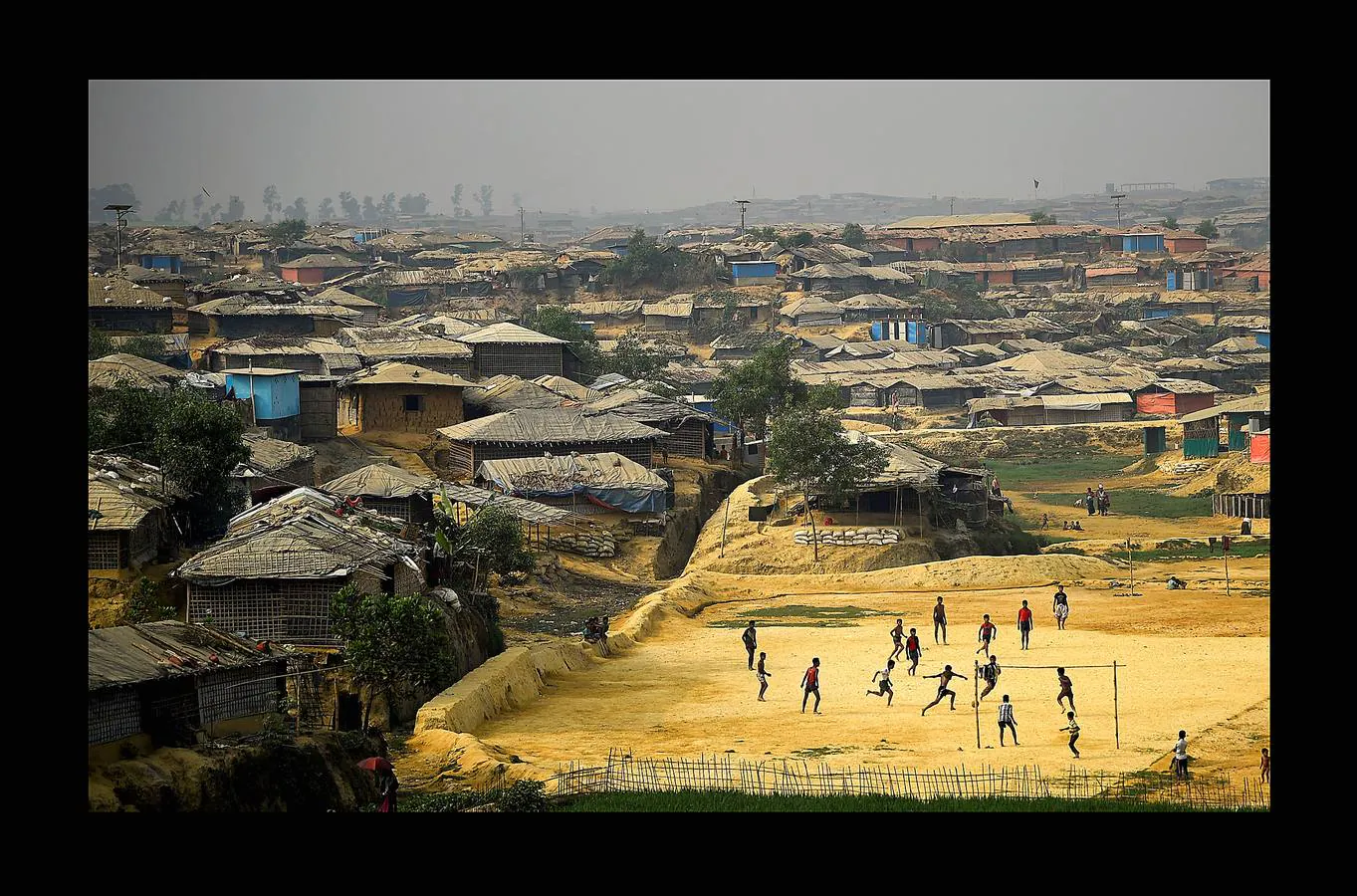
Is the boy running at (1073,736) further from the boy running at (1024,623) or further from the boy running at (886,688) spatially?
the boy running at (1024,623)

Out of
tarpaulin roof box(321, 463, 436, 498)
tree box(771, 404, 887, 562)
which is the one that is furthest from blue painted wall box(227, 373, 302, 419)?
tree box(771, 404, 887, 562)

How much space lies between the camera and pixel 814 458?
37406mm

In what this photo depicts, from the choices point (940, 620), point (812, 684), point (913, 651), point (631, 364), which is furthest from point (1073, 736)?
point (631, 364)

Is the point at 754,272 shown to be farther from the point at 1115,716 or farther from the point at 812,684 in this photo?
the point at 1115,716

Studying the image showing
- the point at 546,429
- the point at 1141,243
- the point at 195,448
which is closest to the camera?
the point at 195,448

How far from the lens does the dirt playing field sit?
776 inches

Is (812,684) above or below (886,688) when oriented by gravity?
above

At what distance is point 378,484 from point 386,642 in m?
13.8

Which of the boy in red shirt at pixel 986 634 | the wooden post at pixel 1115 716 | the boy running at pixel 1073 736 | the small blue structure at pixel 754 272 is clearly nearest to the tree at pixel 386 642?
the boy running at pixel 1073 736

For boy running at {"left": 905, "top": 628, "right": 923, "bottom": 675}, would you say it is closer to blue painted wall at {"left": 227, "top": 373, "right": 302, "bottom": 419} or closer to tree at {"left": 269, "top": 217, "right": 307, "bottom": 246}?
blue painted wall at {"left": 227, "top": 373, "right": 302, "bottom": 419}

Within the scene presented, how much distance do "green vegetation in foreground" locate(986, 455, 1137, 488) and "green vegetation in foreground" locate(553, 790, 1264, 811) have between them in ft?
121
